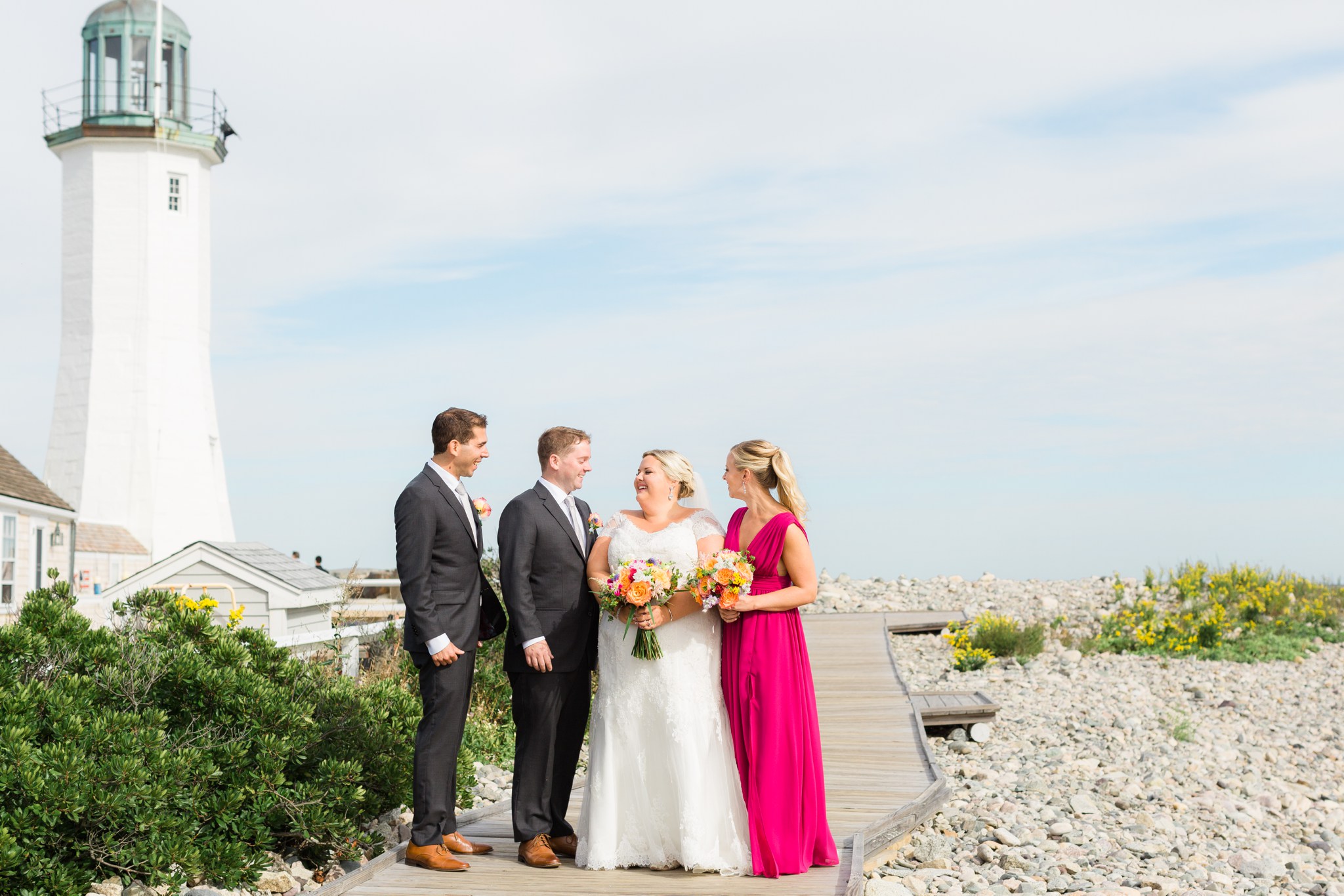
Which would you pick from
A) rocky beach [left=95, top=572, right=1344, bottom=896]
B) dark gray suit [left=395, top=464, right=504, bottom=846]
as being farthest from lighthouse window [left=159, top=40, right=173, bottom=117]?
dark gray suit [left=395, top=464, right=504, bottom=846]

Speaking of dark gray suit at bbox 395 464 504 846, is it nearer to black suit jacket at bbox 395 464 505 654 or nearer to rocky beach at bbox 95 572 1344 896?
black suit jacket at bbox 395 464 505 654

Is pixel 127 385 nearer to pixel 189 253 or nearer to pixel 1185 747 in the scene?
pixel 189 253

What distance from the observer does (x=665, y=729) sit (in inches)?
232

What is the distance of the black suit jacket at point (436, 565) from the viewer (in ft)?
19.1

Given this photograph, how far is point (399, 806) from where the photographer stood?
7832mm

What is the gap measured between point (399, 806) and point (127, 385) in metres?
21.0

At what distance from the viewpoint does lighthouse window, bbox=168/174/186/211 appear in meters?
26.4

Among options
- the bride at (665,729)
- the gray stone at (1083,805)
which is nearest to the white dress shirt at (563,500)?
the bride at (665,729)

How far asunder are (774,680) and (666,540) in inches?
35.4

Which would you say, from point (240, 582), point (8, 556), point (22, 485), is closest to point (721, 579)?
point (240, 582)

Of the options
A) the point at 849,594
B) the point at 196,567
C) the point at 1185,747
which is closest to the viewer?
the point at 1185,747

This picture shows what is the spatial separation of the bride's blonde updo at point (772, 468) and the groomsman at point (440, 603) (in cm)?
134

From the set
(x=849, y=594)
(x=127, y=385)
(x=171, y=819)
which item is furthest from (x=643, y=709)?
(x=127, y=385)

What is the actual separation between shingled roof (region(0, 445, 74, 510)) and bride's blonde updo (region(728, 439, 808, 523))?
16.6m
